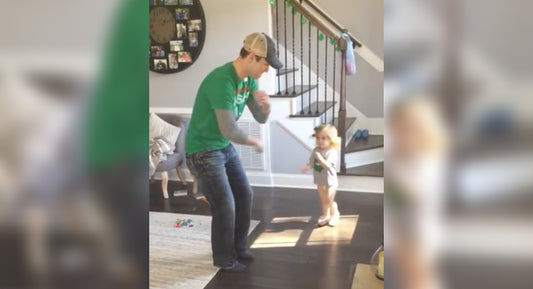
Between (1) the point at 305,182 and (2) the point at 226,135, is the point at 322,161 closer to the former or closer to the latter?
(1) the point at 305,182

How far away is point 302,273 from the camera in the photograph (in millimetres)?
2709

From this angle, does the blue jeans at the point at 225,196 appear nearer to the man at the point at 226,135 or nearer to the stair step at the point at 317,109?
the man at the point at 226,135

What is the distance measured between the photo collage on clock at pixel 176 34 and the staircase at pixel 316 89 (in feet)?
2.58

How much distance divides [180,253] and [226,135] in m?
1.11

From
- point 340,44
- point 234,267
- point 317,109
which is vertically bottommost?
point 234,267

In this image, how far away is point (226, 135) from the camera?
234 cm

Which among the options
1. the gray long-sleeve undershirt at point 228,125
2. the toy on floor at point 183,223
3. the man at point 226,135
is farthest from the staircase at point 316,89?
the gray long-sleeve undershirt at point 228,125

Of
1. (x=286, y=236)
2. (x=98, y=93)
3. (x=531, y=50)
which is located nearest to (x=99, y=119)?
(x=98, y=93)

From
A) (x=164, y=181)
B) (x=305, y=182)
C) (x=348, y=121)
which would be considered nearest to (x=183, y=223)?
(x=164, y=181)

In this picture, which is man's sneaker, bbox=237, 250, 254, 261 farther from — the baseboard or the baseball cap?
the baseboard

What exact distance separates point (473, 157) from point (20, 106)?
0.47 m

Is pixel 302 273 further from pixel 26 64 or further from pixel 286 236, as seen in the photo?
pixel 26 64

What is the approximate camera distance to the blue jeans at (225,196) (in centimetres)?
248

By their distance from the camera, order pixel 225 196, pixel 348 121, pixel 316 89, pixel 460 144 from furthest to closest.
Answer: pixel 316 89 → pixel 348 121 → pixel 225 196 → pixel 460 144
